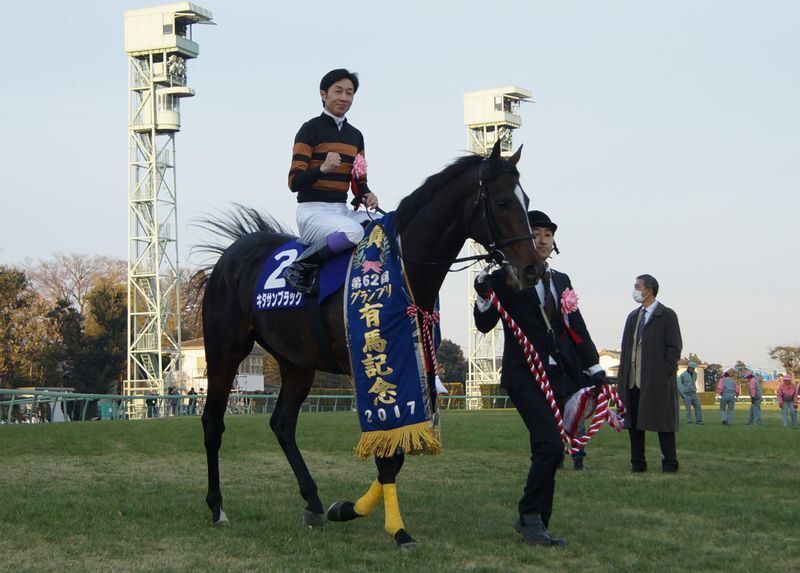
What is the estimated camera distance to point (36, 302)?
52.2 m

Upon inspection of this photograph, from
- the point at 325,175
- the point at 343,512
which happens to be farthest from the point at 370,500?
the point at 325,175

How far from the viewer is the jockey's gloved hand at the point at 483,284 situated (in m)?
6.40

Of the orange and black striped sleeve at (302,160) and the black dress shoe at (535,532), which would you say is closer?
the black dress shoe at (535,532)

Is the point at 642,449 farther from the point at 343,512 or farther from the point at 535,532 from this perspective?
the point at 343,512

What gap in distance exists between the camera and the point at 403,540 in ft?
20.1

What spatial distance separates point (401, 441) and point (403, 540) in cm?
61

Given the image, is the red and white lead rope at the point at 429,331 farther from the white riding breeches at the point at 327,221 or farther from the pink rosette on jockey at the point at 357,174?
the pink rosette on jockey at the point at 357,174

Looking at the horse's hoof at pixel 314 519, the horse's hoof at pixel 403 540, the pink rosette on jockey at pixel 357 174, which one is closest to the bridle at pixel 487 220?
the pink rosette on jockey at pixel 357 174

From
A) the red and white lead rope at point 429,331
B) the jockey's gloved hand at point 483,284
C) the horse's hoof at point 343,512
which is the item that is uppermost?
the jockey's gloved hand at point 483,284

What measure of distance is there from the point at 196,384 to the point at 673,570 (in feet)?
231

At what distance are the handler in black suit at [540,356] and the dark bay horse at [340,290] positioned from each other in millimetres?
395

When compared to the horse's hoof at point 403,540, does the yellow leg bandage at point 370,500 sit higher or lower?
higher

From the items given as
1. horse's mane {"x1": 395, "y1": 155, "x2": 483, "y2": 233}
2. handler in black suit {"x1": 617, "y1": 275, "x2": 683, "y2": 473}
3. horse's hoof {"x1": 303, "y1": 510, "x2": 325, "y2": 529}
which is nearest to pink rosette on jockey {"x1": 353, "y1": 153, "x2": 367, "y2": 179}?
horse's mane {"x1": 395, "y1": 155, "x2": 483, "y2": 233}

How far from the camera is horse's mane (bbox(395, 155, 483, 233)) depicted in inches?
251
